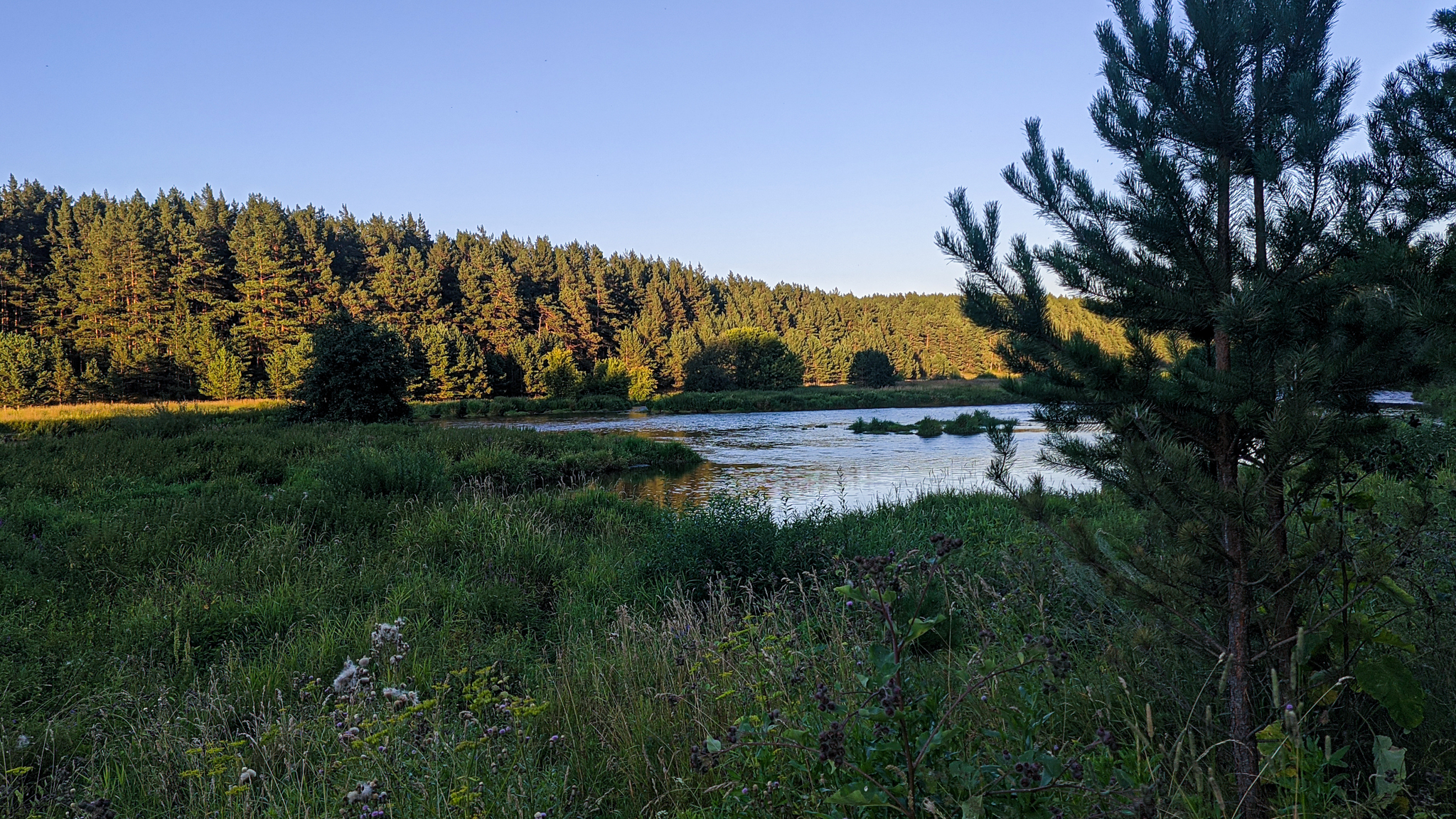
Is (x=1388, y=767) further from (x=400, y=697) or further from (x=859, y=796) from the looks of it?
(x=400, y=697)

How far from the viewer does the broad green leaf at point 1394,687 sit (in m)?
1.91

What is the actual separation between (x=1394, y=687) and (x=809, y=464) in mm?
17431

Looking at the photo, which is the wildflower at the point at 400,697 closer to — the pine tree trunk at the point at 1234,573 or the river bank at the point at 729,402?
the pine tree trunk at the point at 1234,573

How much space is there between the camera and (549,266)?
70500 mm

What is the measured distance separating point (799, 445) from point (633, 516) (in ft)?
46.2

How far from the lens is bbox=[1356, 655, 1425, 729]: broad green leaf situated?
1907 mm

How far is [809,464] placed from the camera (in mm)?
19328

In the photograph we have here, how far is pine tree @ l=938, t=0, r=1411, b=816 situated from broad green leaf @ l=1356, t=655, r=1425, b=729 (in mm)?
157

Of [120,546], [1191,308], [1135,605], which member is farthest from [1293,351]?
[120,546]

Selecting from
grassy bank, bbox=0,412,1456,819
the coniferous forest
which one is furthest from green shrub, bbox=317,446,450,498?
the coniferous forest

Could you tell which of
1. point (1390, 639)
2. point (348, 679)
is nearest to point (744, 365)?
point (348, 679)

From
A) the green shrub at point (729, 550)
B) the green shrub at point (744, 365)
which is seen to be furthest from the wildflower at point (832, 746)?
the green shrub at point (744, 365)

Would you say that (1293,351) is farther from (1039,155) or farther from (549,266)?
(549,266)

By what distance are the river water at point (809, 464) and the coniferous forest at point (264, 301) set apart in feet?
30.7
